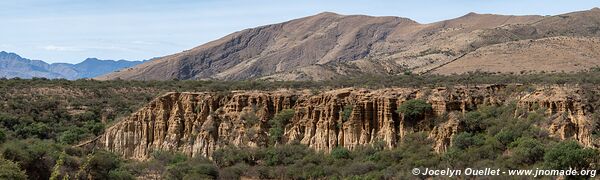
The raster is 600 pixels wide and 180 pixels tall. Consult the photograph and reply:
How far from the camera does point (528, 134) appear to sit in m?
33.8

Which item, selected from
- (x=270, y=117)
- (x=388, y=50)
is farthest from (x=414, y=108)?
(x=388, y=50)

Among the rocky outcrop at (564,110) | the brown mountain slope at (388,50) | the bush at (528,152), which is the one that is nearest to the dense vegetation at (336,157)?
the bush at (528,152)

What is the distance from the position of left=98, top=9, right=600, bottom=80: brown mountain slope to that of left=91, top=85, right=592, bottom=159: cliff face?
4457 cm

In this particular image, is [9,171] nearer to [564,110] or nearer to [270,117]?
[270,117]

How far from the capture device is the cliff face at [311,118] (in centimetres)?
3650

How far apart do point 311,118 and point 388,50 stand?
122 meters

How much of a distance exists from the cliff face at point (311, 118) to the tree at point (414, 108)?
0.37 meters

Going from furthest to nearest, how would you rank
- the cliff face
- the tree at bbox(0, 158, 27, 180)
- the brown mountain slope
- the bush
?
the brown mountain slope → the cliff face → the bush → the tree at bbox(0, 158, 27, 180)

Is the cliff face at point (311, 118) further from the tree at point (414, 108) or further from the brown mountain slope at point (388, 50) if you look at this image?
the brown mountain slope at point (388, 50)

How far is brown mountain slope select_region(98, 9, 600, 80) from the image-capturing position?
306 ft

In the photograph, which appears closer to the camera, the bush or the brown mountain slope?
the bush

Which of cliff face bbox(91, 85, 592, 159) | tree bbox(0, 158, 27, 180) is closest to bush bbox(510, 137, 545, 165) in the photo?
cliff face bbox(91, 85, 592, 159)

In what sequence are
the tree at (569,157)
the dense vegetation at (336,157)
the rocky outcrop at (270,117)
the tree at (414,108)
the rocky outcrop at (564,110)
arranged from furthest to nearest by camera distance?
the rocky outcrop at (270,117)
the tree at (414,108)
the rocky outcrop at (564,110)
the dense vegetation at (336,157)
the tree at (569,157)

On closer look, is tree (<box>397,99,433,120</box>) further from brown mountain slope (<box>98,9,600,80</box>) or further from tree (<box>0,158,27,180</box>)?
brown mountain slope (<box>98,9,600,80</box>)
